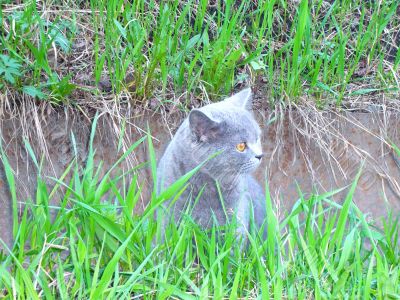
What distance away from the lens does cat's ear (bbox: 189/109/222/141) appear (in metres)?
2.86

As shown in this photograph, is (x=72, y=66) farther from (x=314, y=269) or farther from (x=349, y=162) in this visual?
(x=314, y=269)

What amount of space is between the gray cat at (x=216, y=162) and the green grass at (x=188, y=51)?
2.00ft

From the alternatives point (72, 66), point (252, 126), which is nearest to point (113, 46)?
point (72, 66)

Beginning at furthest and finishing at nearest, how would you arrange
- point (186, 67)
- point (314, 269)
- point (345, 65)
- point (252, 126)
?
point (345, 65) < point (186, 67) < point (252, 126) < point (314, 269)

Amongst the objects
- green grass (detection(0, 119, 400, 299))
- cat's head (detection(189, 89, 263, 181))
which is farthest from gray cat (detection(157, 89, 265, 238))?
green grass (detection(0, 119, 400, 299))

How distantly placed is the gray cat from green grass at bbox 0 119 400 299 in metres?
0.20

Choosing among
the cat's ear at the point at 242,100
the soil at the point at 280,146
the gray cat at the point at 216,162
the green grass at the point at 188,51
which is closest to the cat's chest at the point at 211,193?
the gray cat at the point at 216,162

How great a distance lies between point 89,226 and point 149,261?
0.23m

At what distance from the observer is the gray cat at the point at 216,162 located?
295cm

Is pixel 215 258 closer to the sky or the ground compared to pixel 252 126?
closer to the ground

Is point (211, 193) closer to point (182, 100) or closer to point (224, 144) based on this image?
point (224, 144)

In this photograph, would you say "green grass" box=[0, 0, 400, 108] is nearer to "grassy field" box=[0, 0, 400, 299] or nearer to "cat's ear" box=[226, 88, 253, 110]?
"grassy field" box=[0, 0, 400, 299]

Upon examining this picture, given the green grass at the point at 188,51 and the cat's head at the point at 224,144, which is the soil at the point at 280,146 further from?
the cat's head at the point at 224,144

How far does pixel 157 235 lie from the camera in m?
2.71
